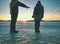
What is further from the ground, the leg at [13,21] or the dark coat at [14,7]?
the dark coat at [14,7]

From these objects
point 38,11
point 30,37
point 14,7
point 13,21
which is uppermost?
point 14,7

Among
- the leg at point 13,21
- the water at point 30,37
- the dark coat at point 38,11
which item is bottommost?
the water at point 30,37

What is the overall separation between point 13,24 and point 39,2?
13.2 ft

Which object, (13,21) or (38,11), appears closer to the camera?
(38,11)

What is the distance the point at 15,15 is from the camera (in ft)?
96.3

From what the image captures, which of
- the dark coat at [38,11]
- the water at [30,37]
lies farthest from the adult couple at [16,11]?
the water at [30,37]

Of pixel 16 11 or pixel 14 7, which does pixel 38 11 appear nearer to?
pixel 16 11

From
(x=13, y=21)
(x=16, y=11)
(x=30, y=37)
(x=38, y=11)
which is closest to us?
(x=30, y=37)

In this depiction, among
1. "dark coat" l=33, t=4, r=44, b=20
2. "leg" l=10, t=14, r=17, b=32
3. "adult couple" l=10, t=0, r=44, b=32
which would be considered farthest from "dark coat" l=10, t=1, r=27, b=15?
"dark coat" l=33, t=4, r=44, b=20

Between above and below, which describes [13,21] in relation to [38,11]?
below

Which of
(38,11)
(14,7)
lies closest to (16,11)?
(14,7)

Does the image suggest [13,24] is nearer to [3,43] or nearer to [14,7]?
[14,7]

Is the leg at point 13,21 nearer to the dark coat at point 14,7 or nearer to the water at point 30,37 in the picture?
the dark coat at point 14,7

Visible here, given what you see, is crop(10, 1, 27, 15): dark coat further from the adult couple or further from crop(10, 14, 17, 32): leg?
crop(10, 14, 17, 32): leg
